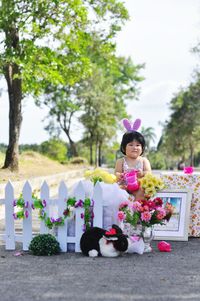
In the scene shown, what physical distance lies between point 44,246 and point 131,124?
98.8 inches

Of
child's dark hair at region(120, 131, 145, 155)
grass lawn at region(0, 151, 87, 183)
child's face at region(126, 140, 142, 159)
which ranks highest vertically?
child's dark hair at region(120, 131, 145, 155)

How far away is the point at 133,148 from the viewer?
8.02 metres

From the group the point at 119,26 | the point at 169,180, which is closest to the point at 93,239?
the point at 169,180

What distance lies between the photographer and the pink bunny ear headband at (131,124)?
8.19 metres

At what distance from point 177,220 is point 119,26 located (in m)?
18.2

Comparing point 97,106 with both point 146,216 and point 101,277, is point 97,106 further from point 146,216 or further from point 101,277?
point 101,277

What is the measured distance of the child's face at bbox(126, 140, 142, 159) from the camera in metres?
8.02

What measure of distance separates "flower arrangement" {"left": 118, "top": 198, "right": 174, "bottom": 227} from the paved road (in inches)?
17.7

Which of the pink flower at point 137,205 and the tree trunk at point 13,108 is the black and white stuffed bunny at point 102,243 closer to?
the pink flower at point 137,205

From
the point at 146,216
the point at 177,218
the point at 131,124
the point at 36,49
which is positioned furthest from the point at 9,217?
the point at 36,49

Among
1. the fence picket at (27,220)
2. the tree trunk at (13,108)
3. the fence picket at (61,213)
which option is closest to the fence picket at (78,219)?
the fence picket at (61,213)

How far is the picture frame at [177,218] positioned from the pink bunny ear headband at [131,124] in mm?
1120

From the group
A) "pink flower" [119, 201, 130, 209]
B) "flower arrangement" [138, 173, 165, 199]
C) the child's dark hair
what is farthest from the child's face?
"pink flower" [119, 201, 130, 209]

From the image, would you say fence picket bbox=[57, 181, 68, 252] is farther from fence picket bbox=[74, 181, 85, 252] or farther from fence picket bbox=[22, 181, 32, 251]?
fence picket bbox=[22, 181, 32, 251]
